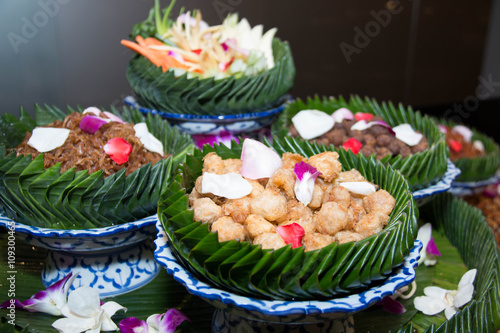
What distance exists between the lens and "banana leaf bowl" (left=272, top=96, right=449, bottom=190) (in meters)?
1.98

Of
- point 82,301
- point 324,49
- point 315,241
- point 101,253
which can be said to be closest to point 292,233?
point 315,241

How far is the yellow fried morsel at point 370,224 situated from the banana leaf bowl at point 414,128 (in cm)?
42

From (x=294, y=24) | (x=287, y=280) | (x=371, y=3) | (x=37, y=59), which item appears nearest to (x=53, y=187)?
(x=287, y=280)

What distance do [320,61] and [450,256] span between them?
3146 mm

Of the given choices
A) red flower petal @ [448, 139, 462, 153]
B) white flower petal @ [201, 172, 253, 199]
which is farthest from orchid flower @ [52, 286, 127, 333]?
red flower petal @ [448, 139, 462, 153]

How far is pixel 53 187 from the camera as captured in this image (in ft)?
→ 5.35

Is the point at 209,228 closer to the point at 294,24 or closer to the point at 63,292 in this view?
the point at 63,292

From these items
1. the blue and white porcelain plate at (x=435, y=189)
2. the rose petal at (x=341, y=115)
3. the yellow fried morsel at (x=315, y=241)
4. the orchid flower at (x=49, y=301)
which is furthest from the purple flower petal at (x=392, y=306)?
A: the orchid flower at (x=49, y=301)

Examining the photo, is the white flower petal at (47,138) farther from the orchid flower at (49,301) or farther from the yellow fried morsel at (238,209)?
the yellow fried morsel at (238,209)

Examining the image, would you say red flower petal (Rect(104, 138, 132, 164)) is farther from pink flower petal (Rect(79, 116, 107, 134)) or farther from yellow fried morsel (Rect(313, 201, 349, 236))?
yellow fried morsel (Rect(313, 201, 349, 236))

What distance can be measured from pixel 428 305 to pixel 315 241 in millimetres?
705

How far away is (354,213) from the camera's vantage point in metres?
1.44

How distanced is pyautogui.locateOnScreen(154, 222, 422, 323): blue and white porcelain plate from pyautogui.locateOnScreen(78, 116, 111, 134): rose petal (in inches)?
31.3

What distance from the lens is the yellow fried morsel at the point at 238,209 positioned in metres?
1.36
